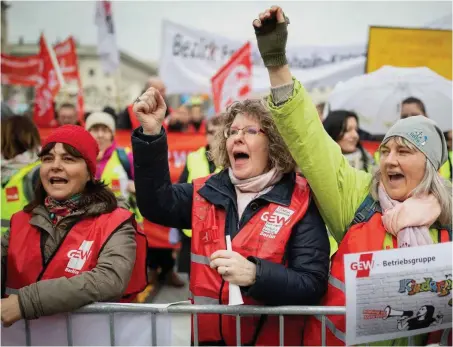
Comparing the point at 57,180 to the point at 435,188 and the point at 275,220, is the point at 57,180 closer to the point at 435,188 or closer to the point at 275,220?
the point at 275,220

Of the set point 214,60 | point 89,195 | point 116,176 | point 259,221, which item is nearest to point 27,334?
point 89,195

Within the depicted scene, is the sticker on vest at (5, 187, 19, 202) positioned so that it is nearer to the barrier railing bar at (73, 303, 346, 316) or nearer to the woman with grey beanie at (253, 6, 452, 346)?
the barrier railing bar at (73, 303, 346, 316)

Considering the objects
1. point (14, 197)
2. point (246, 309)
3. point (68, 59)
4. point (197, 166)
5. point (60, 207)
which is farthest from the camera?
point (68, 59)

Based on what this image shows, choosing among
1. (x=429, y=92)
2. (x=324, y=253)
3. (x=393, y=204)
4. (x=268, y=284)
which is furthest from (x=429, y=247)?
(x=429, y=92)

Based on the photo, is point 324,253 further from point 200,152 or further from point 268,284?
point 200,152

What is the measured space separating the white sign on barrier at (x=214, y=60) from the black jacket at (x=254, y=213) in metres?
6.01

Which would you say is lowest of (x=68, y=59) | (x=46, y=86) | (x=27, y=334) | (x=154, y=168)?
(x=27, y=334)

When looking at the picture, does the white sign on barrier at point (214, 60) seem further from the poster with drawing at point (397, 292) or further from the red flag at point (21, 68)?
the poster with drawing at point (397, 292)

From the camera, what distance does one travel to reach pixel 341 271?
7.00 ft

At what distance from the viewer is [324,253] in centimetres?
222

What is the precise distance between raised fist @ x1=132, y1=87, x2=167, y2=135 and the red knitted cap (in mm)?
480

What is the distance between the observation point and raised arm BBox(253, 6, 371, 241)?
1937 mm

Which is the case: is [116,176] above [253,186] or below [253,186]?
above

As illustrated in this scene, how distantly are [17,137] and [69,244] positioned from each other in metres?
2.18
